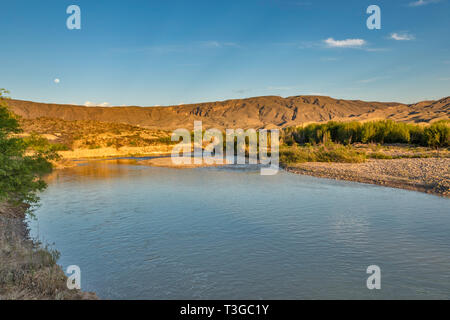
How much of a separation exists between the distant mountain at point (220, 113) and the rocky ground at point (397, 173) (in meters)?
86.4

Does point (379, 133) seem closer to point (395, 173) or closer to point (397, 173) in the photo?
point (395, 173)

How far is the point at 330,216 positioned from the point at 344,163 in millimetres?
17915

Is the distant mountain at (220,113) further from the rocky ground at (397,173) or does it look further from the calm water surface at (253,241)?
the calm water surface at (253,241)

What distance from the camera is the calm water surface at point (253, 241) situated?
24.0 feet

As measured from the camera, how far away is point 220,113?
189m

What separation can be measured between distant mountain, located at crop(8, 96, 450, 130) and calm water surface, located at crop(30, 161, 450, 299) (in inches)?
3948

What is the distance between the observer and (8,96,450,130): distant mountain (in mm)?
127688

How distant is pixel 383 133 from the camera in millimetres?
43781

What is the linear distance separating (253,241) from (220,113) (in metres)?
181

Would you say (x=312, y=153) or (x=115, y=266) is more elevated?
(x=312, y=153)
